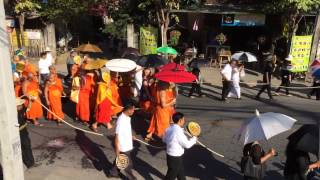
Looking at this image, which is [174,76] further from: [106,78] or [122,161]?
[122,161]

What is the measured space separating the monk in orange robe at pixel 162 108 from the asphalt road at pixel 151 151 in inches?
22.0

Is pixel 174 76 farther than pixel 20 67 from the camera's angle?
No

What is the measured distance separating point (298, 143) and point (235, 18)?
1436 centimetres

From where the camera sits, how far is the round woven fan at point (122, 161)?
24.9 feet

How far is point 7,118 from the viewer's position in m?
5.76

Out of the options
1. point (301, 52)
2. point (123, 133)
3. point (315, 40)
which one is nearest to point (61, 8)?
point (301, 52)

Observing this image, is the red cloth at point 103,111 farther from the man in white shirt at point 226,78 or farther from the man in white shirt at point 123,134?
the man in white shirt at point 226,78

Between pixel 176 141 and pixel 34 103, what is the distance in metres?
5.46

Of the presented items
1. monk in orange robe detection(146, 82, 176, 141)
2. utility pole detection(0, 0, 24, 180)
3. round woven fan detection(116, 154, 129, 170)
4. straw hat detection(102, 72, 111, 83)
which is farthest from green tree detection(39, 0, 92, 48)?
utility pole detection(0, 0, 24, 180)

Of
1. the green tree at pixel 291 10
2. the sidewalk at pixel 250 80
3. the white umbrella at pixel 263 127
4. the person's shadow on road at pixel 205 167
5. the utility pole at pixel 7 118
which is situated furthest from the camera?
the green tree at pixel 291 10

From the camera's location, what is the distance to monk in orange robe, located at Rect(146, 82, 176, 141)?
986 centimetres

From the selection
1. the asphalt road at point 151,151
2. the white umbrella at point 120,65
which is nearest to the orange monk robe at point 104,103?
the asphalt road at point 151,151

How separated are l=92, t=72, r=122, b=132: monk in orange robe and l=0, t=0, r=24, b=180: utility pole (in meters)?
4.63

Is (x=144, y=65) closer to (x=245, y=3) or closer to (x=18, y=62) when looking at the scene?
(x=18, y=62)
